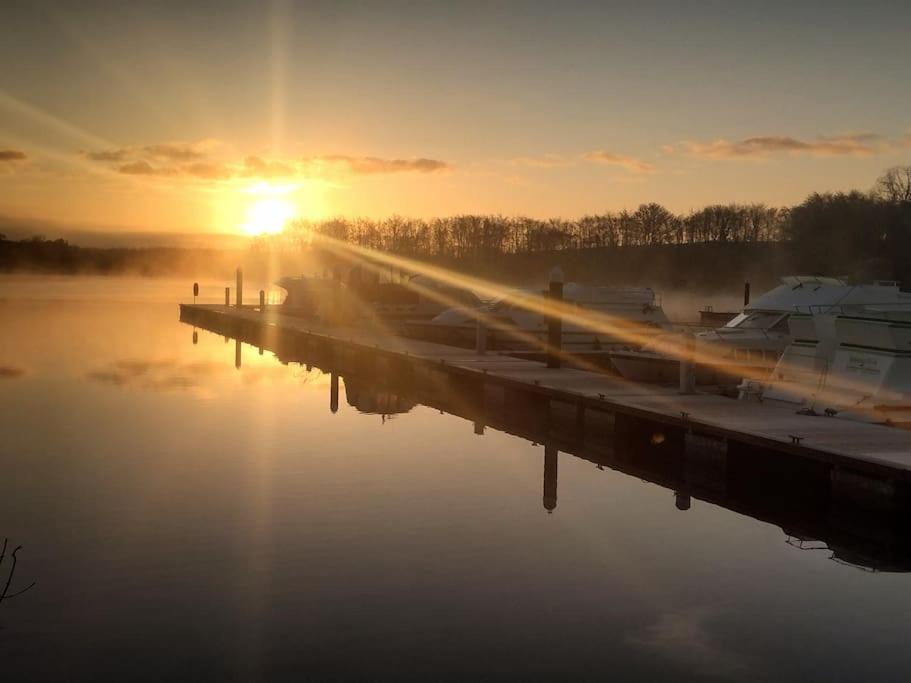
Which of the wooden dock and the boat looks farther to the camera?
the boat

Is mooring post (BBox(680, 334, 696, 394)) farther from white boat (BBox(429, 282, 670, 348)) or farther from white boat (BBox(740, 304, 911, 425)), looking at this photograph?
white boat (BBox(429, 282, 670, 348))

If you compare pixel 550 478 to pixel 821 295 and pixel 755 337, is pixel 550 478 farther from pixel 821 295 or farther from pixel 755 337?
pixel 821 295

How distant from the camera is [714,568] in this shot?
11492 millimetres

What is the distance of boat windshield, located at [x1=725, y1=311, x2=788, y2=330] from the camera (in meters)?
23.2

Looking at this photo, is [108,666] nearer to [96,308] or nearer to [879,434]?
[879,434]

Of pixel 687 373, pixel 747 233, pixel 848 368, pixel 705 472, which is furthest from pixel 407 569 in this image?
pixel 747 233

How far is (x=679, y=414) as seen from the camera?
15.0 m

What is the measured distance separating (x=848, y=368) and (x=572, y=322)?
13.2 m

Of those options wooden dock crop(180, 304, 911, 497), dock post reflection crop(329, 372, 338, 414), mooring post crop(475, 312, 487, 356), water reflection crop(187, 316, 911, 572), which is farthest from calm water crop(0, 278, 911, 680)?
mooring post crop(475, 312, 487, 356)

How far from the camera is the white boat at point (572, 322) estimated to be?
1143 inches

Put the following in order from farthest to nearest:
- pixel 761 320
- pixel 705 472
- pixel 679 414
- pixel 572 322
Result: pixel 572 322 → pixel 761 320 → pixel 679 414 → pixel 705 472

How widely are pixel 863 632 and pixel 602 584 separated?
2.65 m

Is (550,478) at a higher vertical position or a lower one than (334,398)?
higher

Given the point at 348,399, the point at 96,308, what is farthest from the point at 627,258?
the point at 348,399
